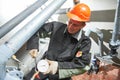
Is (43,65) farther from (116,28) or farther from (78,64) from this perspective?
(116,28)

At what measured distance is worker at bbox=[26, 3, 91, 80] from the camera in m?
1.65

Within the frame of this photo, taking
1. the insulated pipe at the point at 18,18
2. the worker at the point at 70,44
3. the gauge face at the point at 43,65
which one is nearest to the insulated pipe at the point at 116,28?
the worker at the point at 70,44

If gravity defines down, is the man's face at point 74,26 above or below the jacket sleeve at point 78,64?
above

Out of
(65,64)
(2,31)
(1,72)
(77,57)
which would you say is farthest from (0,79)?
(77,57)

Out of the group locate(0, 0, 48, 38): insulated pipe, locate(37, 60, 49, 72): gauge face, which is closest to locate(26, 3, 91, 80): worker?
locate(37, 60, 49, 72): gauge face

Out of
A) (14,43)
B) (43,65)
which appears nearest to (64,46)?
(43,65)

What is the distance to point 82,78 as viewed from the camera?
1.71 metres

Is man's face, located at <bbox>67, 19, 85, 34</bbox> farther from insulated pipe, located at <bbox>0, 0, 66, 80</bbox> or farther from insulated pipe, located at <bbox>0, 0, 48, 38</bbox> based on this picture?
insulated pipe, located at <bbox>0, 0, 66, 80</bbox>

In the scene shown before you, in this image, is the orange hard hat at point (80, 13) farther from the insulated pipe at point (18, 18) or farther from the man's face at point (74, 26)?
the insulated pipe at point (18, 18)

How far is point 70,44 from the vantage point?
1783 mm

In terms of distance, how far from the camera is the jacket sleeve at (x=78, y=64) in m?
1.50

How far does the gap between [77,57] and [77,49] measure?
0.09 m

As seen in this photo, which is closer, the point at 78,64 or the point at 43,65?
the point at 43,65

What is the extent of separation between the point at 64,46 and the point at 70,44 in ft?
0.19
